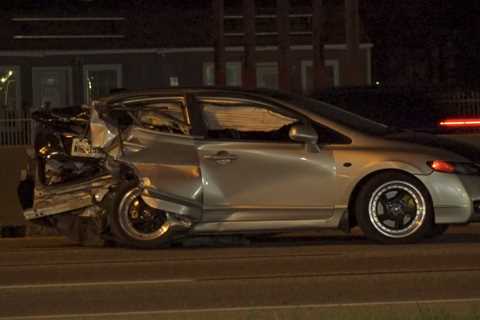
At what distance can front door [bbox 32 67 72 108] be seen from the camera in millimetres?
34125

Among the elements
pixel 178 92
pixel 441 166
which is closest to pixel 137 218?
pixel 178 92

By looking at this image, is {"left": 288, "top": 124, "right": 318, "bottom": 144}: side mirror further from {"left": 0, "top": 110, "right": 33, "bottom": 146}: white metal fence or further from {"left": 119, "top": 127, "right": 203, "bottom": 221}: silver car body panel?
{"left": 0, "top": 110, "right": 33, "bottom": 146}: white metal fence

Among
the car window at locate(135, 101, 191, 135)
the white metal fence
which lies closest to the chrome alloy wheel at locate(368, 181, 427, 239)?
the car window at locate(135, 101, 191, 135)

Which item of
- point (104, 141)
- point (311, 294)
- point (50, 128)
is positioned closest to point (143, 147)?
point (104, 141)

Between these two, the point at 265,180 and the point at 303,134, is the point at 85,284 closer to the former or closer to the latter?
the point at 265,180

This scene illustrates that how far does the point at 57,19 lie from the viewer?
117 feet

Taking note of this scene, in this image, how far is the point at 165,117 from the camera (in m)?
12.3

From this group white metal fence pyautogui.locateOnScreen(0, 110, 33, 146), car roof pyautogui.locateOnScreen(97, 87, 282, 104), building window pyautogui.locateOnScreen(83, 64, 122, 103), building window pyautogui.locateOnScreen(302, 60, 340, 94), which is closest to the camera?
car roof pyautogui.locateOnScreen(97, 87, 282, 104)

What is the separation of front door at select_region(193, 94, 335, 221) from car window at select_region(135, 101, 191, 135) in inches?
14.0

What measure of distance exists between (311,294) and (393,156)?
9.69 ft

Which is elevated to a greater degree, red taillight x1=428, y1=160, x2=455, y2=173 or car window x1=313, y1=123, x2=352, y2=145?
car window x1=313, y1=123, x2=352, y2=145

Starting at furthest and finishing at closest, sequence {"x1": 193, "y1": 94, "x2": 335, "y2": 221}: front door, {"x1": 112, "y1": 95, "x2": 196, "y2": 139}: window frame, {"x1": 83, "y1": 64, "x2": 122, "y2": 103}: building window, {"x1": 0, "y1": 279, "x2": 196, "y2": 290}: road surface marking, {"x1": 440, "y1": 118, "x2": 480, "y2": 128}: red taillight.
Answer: {"x1": 83, "y1": 64, "x2": 122, "y2": 103}: building window → {"x1": 440, "y1": 118, "x2": 480, "y2": 128}: red taillight → {"x1": 112, "y1": 95, "x2": 196, "y2": 139}: window frame → {"x1": 193, "y1": 94, "x2": 335, "y2": 221}: front door → {"x1": 0, "y1": 279, "x2": 196, "y2": 290}: road surface marking

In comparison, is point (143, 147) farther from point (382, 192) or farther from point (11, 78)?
point (11, 78)

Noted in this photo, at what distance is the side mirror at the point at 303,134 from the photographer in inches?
465
